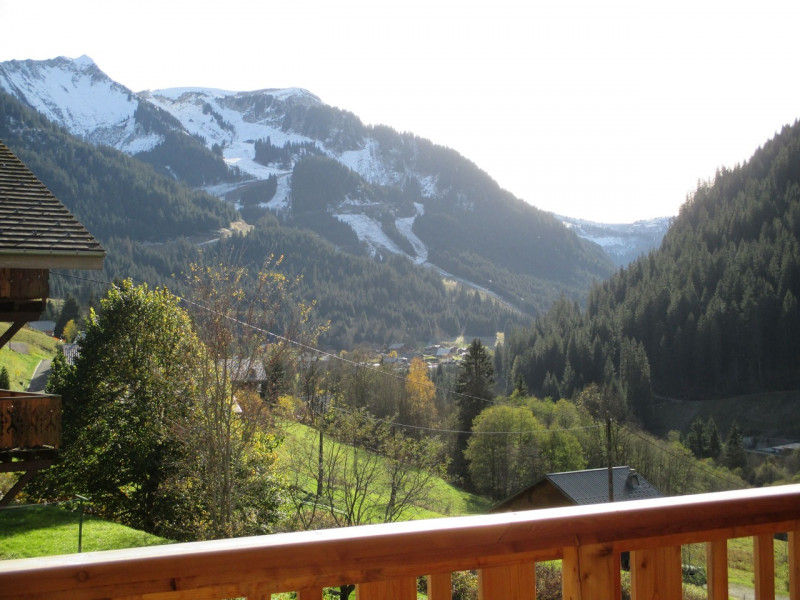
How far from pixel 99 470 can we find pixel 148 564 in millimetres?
16926

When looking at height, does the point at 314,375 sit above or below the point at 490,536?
below

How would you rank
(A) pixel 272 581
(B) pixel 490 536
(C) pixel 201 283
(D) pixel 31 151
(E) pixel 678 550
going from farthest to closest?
(D) pixel 31 151 → (C) pixel 201 283 → (E) pixel 678 550 → (B) pixel 490 536 → (A) pixel 272 581

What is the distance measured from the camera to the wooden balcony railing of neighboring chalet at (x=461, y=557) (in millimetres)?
1270

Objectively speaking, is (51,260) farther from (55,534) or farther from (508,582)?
(55,534)

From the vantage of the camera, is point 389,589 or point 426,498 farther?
point 426,498

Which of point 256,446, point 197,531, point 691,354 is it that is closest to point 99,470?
point 197,531

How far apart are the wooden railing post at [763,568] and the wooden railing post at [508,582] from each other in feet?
2.33

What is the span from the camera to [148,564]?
128cm

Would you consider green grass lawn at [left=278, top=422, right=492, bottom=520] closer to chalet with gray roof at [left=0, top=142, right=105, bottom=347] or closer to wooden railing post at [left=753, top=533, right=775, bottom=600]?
chalet with gray roof at [left=0, top=142, right=105, bottom=347]

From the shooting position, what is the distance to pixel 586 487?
2619 centimetres

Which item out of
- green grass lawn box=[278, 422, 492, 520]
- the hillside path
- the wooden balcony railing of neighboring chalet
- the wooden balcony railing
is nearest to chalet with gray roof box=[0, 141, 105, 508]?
the wooden balcony railing

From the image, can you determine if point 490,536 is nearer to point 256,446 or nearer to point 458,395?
point 256,446

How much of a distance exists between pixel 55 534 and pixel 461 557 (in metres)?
13.8

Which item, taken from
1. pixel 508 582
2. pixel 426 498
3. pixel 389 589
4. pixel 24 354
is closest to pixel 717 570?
pixel 508 582
